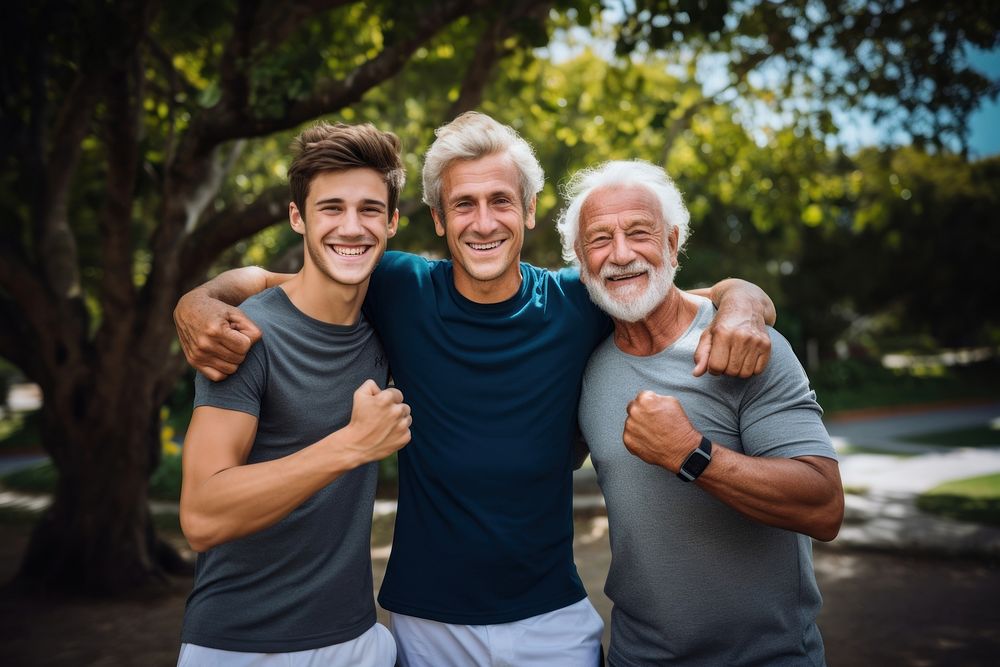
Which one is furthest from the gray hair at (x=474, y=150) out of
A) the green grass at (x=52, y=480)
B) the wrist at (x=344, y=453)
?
the green grass at (x=52, y=480)

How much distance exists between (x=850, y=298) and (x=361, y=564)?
91.2 ft

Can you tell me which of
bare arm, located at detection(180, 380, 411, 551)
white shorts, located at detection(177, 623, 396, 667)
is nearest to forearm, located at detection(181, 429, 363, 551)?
bare arm, located at detection(180, 380, 411, 551)

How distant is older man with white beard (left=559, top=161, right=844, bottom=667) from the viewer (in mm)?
2182

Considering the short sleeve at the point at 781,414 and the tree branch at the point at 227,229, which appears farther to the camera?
the tree branch at the point at 227,229

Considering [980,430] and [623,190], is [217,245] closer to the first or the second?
[623,190]

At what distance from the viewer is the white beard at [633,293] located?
2660 millimetres

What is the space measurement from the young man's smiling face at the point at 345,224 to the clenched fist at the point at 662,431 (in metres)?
1.01

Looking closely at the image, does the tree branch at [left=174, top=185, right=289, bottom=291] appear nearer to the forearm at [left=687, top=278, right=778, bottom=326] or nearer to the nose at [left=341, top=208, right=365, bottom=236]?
the nose at [left=341, top=208, right=365, bottom=236]

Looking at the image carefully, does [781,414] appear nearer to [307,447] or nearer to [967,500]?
[307,447]

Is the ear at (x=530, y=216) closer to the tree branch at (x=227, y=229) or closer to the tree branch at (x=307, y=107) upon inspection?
the tree branch at (x=307, y=107)

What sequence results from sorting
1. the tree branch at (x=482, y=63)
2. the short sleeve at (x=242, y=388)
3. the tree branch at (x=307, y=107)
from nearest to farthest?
1. the short sleeve at (x=242, y=388)
2. the tree branch at (x=307, y=107)
3. the tree branch at (x=482, y=63)

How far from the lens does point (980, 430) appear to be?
1595 cm

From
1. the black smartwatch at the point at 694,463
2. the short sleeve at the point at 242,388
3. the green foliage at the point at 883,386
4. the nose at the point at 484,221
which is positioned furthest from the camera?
the green foliage at the point at 883,386

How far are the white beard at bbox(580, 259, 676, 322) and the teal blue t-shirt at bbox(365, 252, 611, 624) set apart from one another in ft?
0.54
